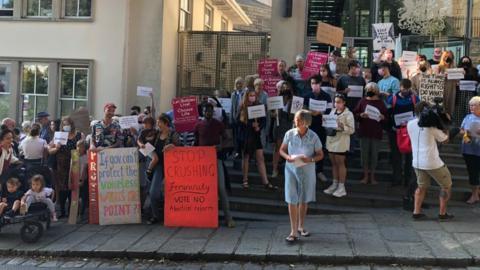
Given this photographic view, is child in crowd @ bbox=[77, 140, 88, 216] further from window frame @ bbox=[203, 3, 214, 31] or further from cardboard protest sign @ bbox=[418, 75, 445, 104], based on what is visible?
window frame @ bbox=[203, 3, 214, 31]

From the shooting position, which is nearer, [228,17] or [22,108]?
[22,108]

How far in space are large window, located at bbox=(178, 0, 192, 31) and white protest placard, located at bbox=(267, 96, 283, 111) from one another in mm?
6825

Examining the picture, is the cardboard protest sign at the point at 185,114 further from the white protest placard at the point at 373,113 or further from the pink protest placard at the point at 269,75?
the white protest placard at the point at 373,113

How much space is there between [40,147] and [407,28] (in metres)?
9.76

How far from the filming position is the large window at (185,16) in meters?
16.4

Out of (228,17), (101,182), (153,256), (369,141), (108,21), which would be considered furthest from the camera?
(228,17)

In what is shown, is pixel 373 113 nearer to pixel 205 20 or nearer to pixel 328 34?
pixel 328 34

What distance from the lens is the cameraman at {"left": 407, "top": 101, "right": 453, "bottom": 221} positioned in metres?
7.99

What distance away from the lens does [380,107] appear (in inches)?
374

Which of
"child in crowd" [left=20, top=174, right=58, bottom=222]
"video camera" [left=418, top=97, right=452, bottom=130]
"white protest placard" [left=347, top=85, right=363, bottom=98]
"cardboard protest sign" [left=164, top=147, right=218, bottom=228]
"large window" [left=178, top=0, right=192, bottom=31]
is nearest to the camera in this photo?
"video camera" [left=418, top=97, right=452, bottom=130]

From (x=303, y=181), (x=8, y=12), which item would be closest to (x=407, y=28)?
(x=303, y=181)

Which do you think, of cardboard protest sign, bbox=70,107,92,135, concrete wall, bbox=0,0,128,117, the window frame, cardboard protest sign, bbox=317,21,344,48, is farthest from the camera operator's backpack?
the window frame

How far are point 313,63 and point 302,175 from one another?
437 centimetres

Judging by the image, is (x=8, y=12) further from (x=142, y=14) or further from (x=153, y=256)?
(x=153, y=256)
